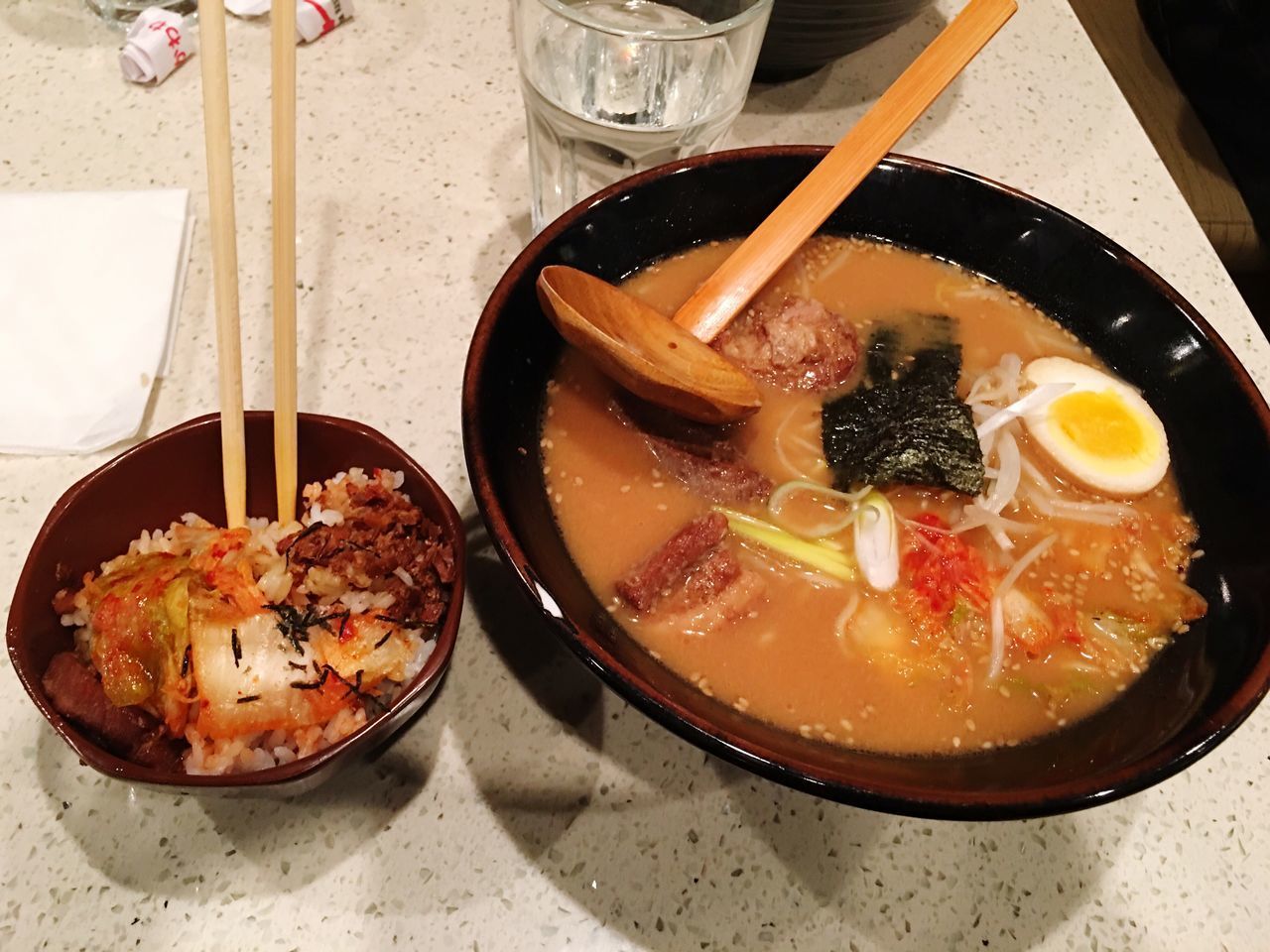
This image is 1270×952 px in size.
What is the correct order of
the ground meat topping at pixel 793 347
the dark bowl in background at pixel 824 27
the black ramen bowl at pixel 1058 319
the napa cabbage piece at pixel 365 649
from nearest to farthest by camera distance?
the black ramen bowl at pixel 1058 319, the napa cabbage piece at pixel 365 649, the ground meat topping at pixel 793 347, the dark bowl in background at pixel 824 27

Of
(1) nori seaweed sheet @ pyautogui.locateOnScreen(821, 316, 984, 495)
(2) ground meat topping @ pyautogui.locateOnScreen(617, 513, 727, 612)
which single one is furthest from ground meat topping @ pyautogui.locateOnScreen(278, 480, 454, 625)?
(1) nori seaweed sheet @ pyautogui.locateOnScreen(821, 316, 984, 495)

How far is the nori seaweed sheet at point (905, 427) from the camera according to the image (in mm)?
1147

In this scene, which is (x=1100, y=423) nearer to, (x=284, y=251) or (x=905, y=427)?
(x=905, y=427)

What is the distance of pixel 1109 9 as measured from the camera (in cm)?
238

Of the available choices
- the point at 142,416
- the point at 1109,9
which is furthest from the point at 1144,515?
the point at 1109,9

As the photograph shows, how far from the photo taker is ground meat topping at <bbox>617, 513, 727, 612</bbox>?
40.5 inches

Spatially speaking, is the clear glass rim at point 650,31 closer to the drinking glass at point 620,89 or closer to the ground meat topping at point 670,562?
the drinking glass at point 620,89

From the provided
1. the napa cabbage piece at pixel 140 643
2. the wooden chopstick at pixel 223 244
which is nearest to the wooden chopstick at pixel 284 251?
the wooden chopstick at pixel 223 244

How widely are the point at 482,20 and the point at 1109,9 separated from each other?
1757mm

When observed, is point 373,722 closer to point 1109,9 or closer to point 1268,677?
point 1268,677

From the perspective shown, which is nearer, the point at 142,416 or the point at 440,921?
the point at 440,921

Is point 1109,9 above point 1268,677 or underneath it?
above

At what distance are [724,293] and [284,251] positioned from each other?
59 centimetres

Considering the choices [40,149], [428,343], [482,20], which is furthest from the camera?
[482,20]
